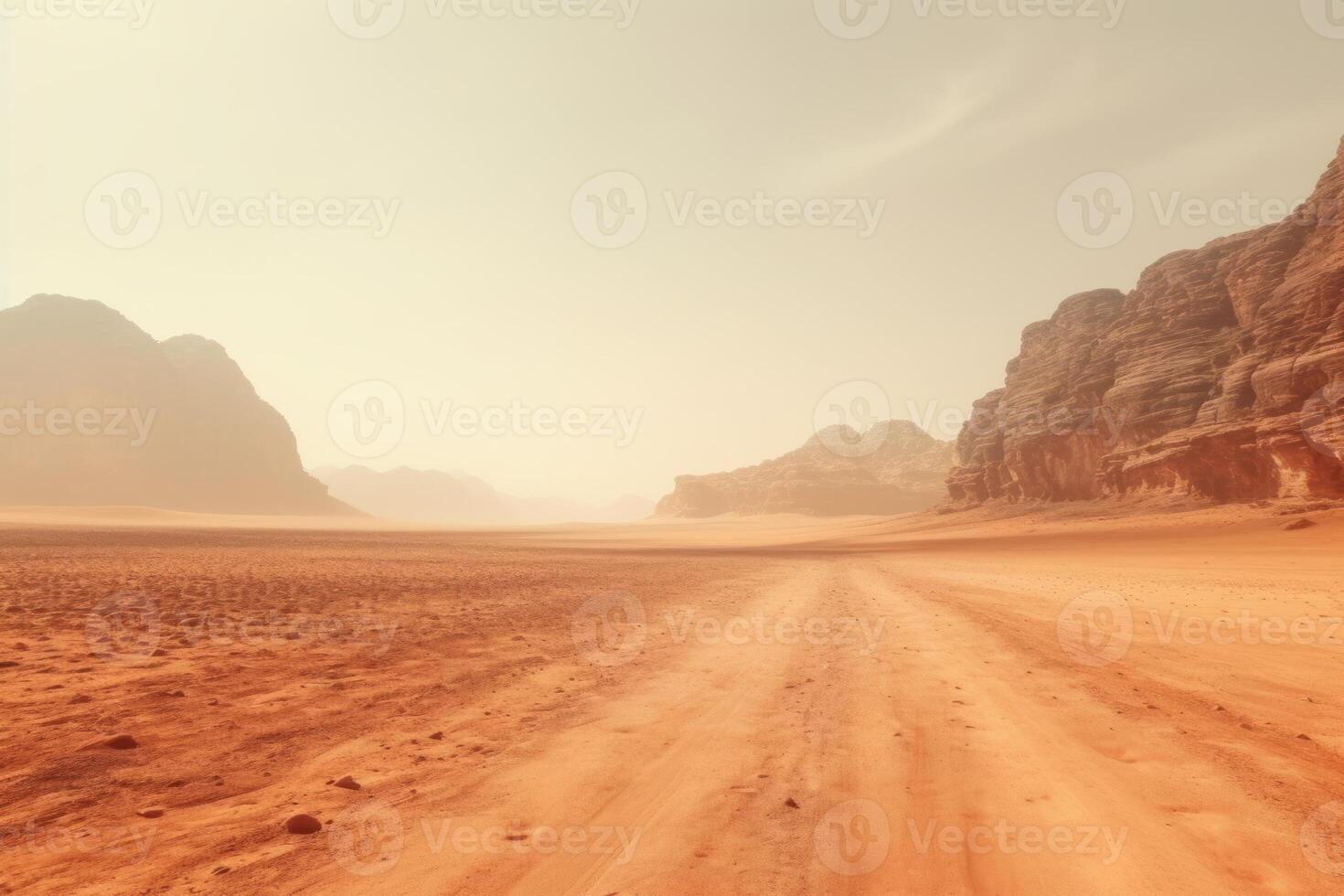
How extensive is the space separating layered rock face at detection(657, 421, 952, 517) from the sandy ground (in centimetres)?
13698

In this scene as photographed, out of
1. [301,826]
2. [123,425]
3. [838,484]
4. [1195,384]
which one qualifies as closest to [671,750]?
[301,826]

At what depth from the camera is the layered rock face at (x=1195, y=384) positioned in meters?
33.0

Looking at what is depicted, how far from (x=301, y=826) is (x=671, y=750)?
291 centimetres

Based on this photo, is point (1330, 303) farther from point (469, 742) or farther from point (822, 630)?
point (469, 742)

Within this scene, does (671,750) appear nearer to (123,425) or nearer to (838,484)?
(838,484)

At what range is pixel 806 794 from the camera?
15.0 ft

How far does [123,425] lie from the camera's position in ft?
A: 423

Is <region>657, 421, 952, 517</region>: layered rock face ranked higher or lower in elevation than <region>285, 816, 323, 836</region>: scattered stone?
higher

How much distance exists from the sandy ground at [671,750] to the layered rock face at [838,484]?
449 feet

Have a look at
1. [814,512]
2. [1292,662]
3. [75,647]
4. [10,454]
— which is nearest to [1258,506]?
[1292,662]

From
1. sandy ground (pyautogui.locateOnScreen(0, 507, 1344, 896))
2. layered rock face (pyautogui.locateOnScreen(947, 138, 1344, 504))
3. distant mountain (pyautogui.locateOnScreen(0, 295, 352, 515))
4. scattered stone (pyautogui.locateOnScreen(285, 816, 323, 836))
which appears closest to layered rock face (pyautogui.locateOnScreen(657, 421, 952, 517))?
layered rock face (pyautogui.locateOnScreen(947, 138, 1344, 504))

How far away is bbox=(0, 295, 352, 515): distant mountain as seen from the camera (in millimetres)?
115875

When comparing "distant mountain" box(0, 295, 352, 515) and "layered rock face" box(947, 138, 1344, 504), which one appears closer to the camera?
"layered rock face" box(947, 138, 1344, 504)

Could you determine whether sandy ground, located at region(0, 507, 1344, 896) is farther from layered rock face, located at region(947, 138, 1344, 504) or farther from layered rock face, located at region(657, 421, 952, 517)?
layered rock face, located at region(657, 421, 952, 517)
